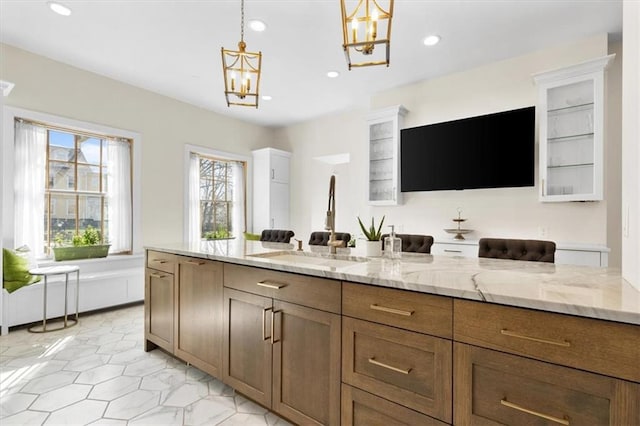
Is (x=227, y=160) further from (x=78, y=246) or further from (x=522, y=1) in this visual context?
(x=522, y=1)

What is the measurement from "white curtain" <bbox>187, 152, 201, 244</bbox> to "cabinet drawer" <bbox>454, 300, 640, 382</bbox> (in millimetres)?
4823

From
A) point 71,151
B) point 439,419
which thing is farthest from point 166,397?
point 71,151

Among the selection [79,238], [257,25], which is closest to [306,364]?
[257,25]

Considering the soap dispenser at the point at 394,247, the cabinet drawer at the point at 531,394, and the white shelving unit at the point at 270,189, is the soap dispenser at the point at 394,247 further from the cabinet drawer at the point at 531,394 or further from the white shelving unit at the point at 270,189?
the white shelving unit at the point at 270,189

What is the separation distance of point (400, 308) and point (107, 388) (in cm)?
218

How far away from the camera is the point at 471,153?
12.4 ft

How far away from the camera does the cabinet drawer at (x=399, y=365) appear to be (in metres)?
1.15

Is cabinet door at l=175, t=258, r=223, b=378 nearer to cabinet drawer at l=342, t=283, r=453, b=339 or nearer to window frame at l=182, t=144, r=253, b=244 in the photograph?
cabinet drawer at l=342, t=283, r=453, b=339

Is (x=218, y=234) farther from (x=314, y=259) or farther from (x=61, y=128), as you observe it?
(x=314, y=259)

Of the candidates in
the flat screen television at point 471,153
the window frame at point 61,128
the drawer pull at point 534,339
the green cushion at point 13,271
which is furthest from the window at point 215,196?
the drawer pull at point 534,339

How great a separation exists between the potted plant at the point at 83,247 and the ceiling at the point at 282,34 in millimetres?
2102

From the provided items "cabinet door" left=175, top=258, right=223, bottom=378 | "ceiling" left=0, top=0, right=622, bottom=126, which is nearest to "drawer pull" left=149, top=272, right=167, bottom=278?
"cabinet door" left=175, top=258, right=223, bottom=378

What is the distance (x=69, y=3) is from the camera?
2709 mm

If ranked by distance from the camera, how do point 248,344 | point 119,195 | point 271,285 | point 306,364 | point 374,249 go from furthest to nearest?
1. point 119,195
2. point 374,249
3. point 248,344
4. point 271,285
5. point 306,364
